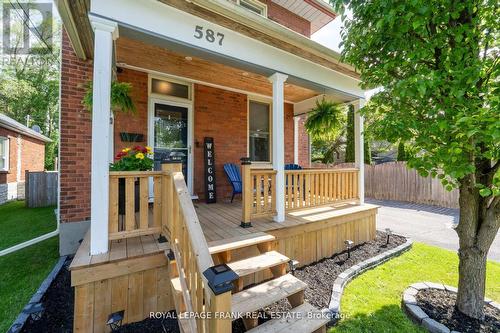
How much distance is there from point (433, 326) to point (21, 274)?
4.87 meters

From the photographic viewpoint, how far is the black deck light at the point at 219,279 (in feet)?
4.11

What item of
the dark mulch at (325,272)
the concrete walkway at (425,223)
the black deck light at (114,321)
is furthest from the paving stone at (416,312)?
the black deck light at (114,321)

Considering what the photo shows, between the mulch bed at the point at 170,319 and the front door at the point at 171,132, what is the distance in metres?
2.41

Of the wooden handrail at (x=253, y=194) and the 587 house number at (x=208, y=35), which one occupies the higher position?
the 587 house number at (x=208, y=35)

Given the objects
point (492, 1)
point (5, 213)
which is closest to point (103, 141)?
point (492, 1)

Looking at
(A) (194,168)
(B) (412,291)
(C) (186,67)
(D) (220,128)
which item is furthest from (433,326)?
(C) (186,67)

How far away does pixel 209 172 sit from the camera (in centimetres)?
516

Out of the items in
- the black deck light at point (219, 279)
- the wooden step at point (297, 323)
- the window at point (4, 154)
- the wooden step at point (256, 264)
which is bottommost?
the wooden step at point (297, 323)

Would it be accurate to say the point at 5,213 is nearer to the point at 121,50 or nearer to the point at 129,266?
the point at 121,50

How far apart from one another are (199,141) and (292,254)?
312 centimetres

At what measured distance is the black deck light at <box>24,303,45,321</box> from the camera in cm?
200

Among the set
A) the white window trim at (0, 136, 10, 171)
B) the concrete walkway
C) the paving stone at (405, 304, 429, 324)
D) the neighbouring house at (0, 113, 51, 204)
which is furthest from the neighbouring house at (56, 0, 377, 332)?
the white window trim at (0, 136, 10, 171)

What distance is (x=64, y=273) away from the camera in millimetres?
3137

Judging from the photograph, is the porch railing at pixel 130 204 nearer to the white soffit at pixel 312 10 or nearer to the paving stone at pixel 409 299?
the paving stone at pixel 409 299
